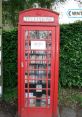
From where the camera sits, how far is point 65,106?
7.64m

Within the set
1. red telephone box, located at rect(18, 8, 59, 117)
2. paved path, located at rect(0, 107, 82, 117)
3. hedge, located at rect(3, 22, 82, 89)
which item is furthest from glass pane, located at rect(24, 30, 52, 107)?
hedge, located at rect(3, 22, 82, 89)

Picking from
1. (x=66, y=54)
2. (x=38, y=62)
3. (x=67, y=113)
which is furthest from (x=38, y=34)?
(x=66, y=54)

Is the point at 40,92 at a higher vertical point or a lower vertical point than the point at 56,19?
lower

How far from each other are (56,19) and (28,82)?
4.22 ft

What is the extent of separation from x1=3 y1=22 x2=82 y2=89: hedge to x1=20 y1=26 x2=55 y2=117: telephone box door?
183 centimetres

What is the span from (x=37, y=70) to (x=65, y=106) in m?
1.36

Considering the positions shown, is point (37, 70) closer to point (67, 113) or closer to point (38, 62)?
point (38, 62)

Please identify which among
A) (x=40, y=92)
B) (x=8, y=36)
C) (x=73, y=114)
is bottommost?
(x=73, y=114)

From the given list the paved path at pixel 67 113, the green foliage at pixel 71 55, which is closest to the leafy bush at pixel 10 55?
the green foliage at pixel 71 55

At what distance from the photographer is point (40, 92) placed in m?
6.79

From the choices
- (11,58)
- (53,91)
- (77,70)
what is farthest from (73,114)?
(11,58)

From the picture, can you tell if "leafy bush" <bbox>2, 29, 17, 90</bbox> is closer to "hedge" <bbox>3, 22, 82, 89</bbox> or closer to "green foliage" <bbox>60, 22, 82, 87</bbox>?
"hedge" <bbox>3, 22, 82, 89</bbox>

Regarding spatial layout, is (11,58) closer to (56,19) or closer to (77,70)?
(77,70)

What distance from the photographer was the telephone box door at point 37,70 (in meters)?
6.59
